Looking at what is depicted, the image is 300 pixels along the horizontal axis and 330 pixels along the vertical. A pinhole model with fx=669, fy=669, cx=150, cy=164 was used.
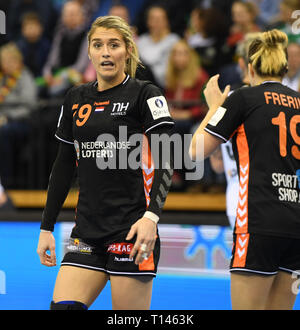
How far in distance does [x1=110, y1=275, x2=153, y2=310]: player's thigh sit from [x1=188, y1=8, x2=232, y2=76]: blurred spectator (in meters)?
6.40

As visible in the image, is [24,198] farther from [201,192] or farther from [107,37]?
[107,37]

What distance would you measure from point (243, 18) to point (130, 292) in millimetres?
6487

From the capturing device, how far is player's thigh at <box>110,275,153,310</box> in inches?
133

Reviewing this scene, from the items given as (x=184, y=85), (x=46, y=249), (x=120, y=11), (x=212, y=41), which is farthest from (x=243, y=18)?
(x=46, y=249)

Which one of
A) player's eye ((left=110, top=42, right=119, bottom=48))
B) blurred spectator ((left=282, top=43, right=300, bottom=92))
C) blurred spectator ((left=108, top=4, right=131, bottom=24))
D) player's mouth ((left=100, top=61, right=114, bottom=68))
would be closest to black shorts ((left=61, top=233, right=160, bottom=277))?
player's mouth ((left=100, top=61, right=114, bottom=68))

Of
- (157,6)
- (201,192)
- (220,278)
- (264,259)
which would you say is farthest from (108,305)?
(157,6)

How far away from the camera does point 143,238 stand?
10.5 ft

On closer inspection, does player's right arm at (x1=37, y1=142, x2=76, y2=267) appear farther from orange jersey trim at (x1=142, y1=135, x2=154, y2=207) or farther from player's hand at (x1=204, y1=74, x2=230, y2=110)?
player's hand at (x1=204, y1=74, x2=230, y2=110)

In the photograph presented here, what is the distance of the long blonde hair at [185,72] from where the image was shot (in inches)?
366

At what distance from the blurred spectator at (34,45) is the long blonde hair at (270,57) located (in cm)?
748

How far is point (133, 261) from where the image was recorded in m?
3.39

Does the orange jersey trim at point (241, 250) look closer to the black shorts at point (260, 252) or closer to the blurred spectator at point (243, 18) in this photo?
the black shorts at point (260, 252)

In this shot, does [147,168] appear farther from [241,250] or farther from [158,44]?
[158,44]

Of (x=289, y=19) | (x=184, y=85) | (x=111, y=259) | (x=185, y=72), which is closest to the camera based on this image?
(x=111, y=259)
